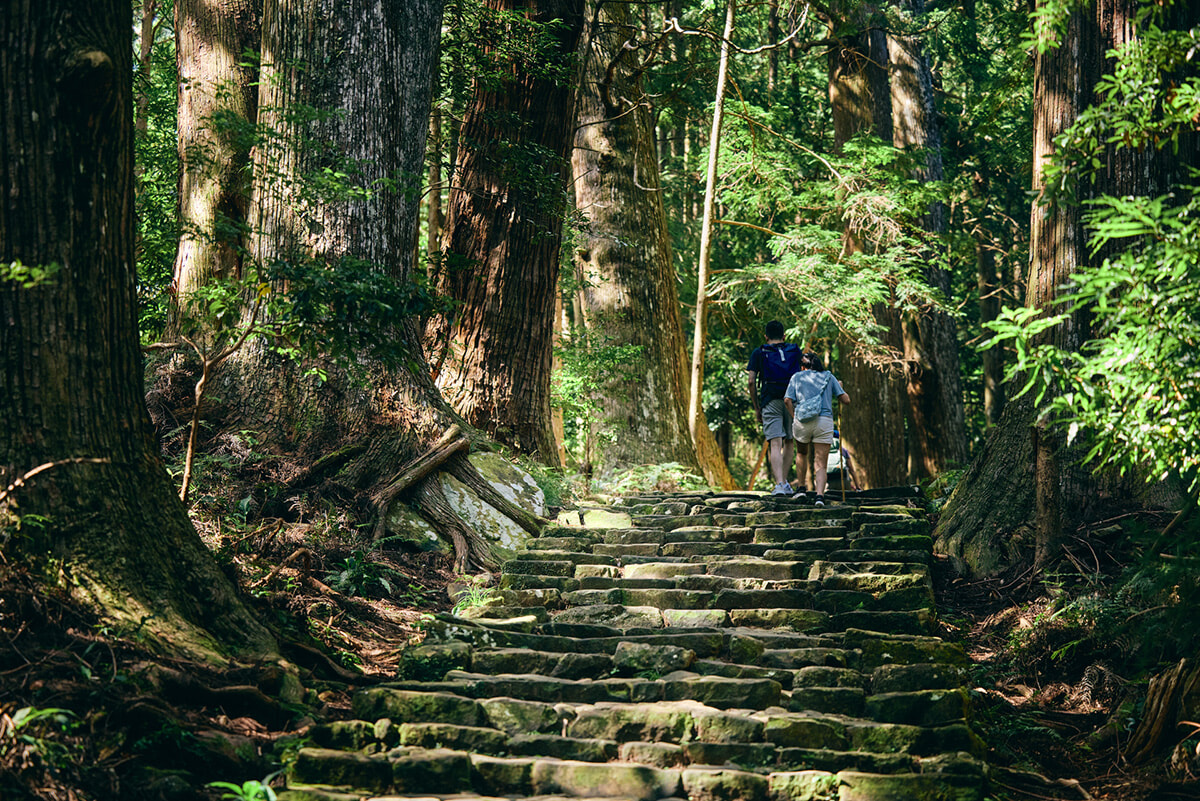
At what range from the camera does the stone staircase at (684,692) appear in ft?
14.7

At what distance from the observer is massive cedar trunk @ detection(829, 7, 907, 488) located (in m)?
16.5

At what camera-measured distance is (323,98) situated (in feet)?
26.8

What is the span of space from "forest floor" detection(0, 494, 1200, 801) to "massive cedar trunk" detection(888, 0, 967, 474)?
31.5ft

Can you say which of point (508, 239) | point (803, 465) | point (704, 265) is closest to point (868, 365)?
point (704, 265)

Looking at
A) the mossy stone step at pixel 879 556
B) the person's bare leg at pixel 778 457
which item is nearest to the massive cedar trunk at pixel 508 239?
the person's bare leg at pixel 778 457

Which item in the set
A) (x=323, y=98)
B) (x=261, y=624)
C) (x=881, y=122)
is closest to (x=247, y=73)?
(x=323, y=98)

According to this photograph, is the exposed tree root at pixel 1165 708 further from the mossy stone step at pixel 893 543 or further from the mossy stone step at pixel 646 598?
the mossy stone step at pixel 646 598

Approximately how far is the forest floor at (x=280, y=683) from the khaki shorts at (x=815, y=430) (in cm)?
220

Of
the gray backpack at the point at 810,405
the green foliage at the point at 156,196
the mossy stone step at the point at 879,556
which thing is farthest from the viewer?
the gray backpack at the point at 810,405

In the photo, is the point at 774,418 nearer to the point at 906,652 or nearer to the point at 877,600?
the point at 877,600

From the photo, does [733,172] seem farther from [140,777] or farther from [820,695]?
[140,777]

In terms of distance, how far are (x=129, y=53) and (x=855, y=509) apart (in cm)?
655

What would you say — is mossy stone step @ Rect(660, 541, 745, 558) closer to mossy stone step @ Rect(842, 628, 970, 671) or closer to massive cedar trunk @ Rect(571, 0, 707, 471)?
mossy stone step @ Rect(842, 628, 970, 671)

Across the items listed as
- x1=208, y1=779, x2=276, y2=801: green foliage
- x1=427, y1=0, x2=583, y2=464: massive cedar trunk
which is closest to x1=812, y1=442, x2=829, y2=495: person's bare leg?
x1=427, y1=0, x2=583, y2=464: massive cedar trunk
